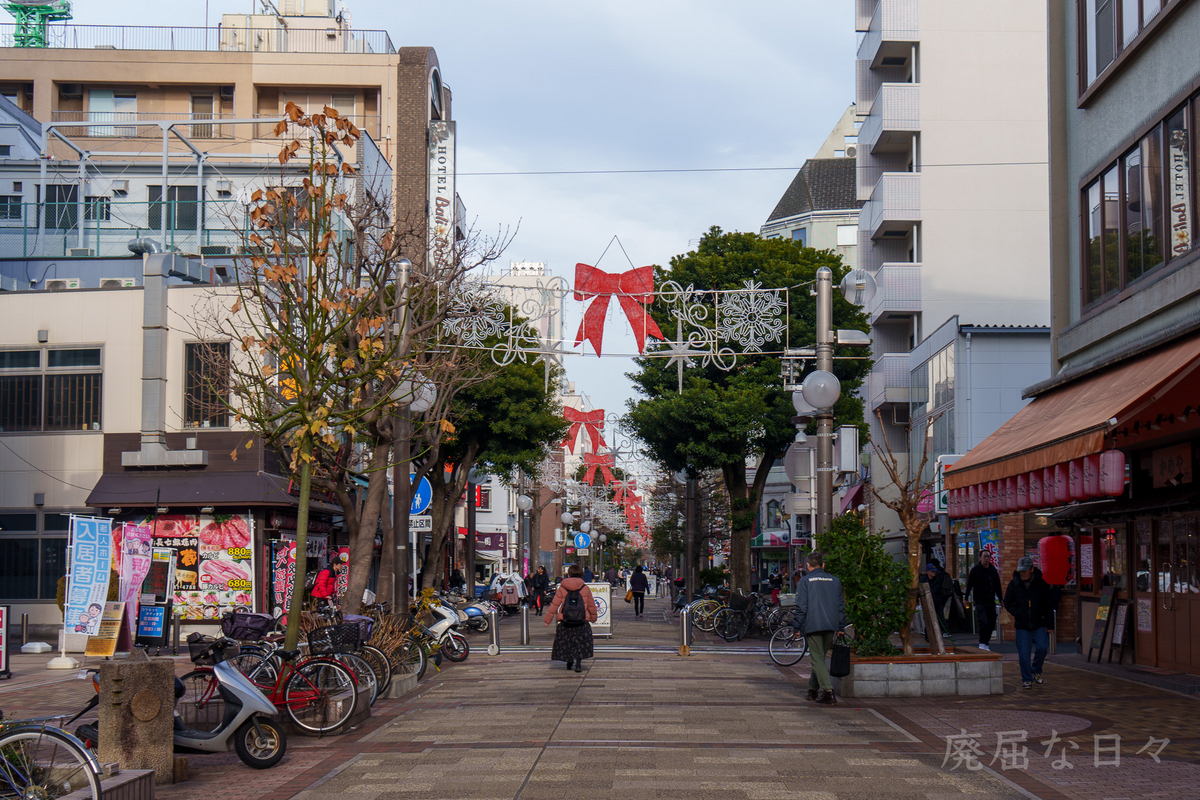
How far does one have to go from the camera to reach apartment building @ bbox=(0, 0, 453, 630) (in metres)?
25.8

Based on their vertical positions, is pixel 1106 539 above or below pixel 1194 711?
above

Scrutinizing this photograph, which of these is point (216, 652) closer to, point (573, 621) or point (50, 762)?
point (50, 762)

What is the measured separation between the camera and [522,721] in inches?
506

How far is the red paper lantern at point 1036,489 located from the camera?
47.9 feet

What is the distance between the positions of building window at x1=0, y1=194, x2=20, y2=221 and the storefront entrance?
1270 inches

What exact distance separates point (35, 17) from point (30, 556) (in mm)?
36947

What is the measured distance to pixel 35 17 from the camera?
54.3 metres

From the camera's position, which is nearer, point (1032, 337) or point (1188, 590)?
point (1188, 590)

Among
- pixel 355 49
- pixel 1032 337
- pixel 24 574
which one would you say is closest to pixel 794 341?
pixel 1032 337

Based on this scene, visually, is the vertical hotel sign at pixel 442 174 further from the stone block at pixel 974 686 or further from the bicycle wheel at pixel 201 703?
the bicycle wheel at pixel 201 703

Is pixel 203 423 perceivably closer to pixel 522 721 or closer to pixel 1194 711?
pixel 522 721

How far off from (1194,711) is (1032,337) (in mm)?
17499

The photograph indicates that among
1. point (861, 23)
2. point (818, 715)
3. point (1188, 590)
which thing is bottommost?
point (818, 715)

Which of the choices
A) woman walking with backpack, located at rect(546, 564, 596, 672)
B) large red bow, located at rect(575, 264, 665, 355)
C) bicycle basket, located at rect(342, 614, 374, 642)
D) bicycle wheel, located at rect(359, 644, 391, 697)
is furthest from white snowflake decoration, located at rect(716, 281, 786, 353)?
bicycle wheel, located at rect(359, 644, 391, 697)
